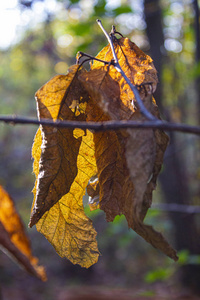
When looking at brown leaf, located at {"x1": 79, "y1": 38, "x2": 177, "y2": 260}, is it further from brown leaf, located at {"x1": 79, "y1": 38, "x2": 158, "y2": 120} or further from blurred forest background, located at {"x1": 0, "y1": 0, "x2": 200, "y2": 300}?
blurred forest background, located at {"x1": 0, "y1": 0, "x2": 200, "y2": 300}

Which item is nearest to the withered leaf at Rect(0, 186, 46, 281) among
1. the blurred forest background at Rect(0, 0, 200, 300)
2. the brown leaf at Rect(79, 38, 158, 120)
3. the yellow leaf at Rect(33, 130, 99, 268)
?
the yellow leaf at Rect(33, 130, 99, 268)

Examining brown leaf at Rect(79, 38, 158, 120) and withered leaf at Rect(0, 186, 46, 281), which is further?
withered leaf at Rect(0, 186, 46, 281)

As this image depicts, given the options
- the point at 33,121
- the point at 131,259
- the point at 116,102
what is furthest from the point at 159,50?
the point at 131,259

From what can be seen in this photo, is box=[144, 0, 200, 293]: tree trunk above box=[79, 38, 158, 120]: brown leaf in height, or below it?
below

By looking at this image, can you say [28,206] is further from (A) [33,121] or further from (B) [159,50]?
(A) [33,121]

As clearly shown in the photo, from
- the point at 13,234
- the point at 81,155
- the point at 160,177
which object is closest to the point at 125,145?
the point at 81,155

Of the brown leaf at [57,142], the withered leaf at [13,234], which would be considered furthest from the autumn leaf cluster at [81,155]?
the withered leaf at [13,234]

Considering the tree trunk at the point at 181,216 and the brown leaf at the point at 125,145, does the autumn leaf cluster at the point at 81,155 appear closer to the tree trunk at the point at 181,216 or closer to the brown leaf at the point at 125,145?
the brown leaf at the point at 125,145
